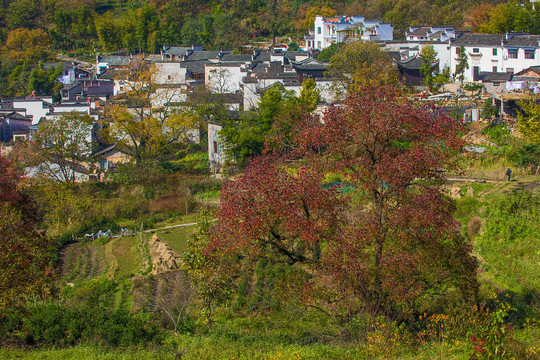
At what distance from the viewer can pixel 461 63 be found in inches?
1155

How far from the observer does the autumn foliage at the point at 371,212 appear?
7270 mm

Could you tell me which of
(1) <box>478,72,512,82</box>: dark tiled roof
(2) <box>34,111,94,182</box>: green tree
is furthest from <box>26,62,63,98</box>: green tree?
(1) <box>478,72,512,82</box>: dark tiled roof

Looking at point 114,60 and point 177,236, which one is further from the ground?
point 114,60

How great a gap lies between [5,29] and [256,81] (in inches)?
1438

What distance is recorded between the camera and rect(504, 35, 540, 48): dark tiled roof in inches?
1082

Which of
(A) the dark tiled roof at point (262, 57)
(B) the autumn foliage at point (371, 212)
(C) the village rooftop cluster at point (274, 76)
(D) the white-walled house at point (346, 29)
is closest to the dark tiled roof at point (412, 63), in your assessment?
(C) the village rooftop cluster at point (274, 76)

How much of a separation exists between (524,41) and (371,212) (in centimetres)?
2419

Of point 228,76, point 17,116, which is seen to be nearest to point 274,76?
point 228,76

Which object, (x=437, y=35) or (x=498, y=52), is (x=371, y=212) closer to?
(x=498, y=52)

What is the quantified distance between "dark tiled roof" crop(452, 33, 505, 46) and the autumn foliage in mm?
23721

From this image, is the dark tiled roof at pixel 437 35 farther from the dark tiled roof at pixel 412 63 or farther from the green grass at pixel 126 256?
the green grass at pixel 126 256

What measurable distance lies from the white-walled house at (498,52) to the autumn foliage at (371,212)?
2272cm

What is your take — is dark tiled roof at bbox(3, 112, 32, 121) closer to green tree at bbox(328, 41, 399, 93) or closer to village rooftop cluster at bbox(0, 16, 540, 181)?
village rooftop cluster at bbox(0, 16, 540, 181)

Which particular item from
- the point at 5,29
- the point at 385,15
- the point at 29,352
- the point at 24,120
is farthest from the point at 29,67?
the point at 29,352
